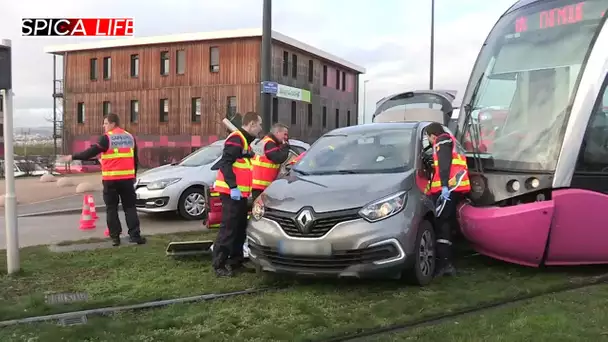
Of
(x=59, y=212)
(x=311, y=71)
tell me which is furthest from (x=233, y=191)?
(x=311, y=71)

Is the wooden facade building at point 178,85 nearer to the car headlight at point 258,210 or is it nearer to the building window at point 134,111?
the building window at point 134,111

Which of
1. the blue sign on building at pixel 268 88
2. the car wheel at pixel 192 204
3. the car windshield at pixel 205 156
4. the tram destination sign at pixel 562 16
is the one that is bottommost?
the car wheel at pixel 192 204

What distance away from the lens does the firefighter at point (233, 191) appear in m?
6.40

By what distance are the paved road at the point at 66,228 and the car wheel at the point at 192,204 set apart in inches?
7.9

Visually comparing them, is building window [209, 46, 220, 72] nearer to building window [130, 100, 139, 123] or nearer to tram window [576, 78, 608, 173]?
building window [130, 100, 139, 123]

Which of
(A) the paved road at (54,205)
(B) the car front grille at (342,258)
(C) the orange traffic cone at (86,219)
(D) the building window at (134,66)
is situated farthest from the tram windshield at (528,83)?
(D) the building window at (134,66)

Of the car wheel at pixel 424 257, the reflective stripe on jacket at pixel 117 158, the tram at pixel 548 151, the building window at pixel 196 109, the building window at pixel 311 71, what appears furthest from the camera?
the building window at pixel 311 71

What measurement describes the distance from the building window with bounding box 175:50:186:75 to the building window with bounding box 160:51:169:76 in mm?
753

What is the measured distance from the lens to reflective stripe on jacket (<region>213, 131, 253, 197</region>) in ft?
21.3

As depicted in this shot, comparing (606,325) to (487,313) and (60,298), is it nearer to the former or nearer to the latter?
(487,313)

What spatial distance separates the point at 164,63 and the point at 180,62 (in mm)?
1341

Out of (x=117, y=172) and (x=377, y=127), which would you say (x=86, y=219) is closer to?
(x=117, y=172)

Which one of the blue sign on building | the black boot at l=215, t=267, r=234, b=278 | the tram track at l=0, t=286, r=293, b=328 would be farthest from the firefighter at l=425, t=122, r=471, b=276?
the blue sign on building

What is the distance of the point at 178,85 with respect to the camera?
131ft
